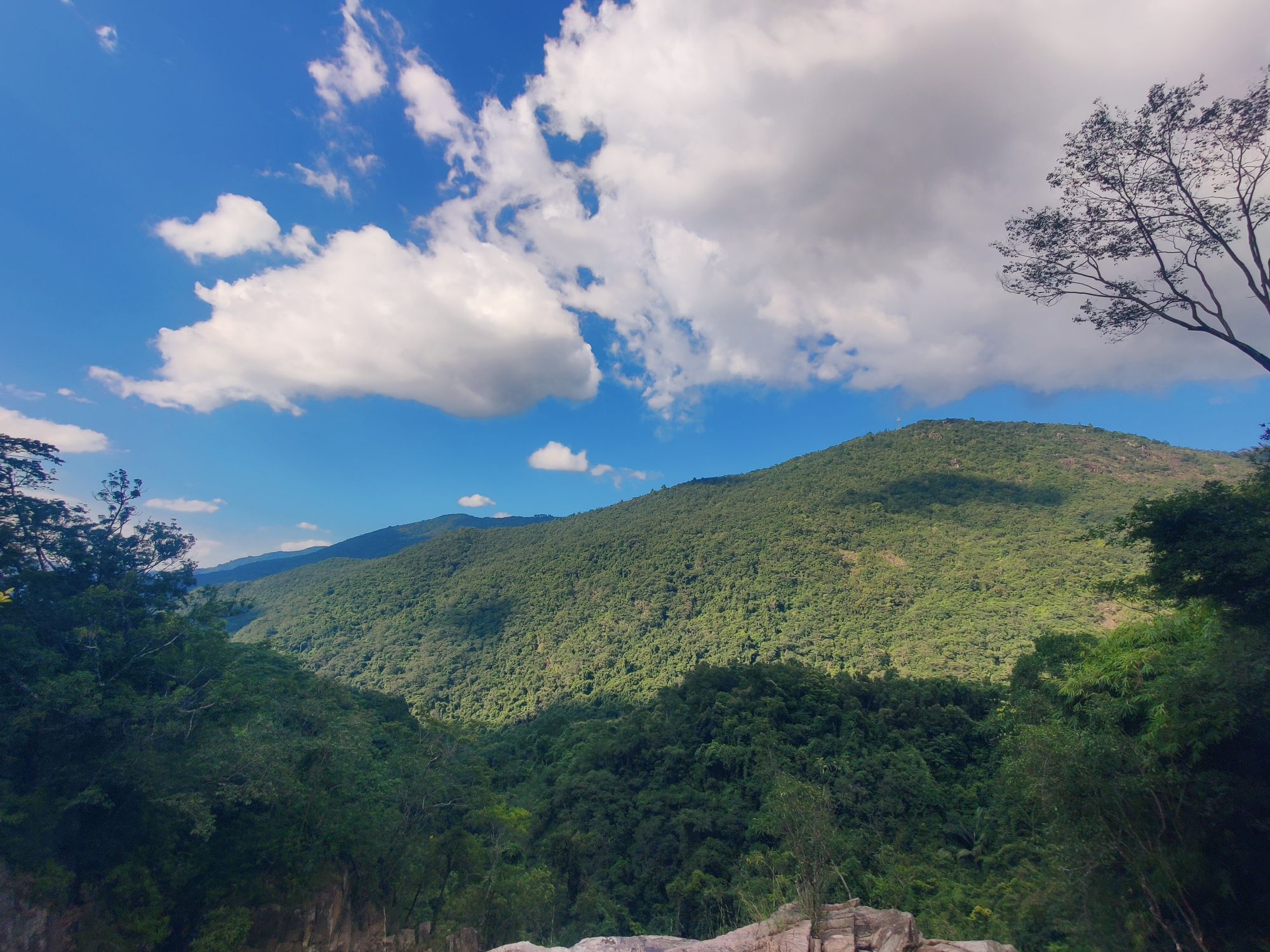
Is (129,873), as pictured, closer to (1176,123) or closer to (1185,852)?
(1185,852)

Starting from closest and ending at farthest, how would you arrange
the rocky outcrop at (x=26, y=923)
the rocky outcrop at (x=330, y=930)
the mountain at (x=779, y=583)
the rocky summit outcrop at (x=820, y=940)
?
the rocky summit outcrop at (x=820, y=940) < the rocky outcrop at (x=26, y=923) < the rocky outcrop at (x=330, y=930) < the mountain at (x=779, y=583)

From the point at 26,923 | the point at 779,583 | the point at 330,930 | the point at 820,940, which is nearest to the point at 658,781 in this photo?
the point at 330,930

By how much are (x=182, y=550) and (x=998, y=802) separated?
119 ft

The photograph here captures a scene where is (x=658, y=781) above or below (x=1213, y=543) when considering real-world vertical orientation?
below

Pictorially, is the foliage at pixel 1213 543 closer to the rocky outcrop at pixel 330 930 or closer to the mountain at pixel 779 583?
the rocky outcrop at pixel 330 930

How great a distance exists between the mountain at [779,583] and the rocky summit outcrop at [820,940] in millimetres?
51009

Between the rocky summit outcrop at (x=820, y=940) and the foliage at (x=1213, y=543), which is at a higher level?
the foliage at (x=1213, y=543)

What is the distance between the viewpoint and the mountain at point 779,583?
226ft

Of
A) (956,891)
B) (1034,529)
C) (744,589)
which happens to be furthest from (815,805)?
(1034,529)

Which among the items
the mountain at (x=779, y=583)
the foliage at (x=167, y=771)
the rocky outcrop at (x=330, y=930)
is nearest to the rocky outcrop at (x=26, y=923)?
the foliage at (x=167, y=771)

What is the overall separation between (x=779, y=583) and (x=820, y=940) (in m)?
79.4

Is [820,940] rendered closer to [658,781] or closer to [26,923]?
[26,923]

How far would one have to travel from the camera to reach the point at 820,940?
1075cm

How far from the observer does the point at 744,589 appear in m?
87.6
